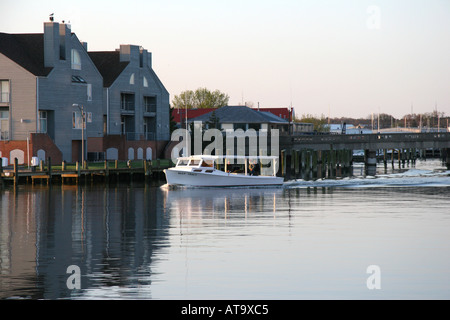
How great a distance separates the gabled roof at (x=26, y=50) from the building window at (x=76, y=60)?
4025 millimetres

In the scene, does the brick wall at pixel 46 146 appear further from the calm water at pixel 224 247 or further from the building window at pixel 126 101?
the calm water at pixel 224 247

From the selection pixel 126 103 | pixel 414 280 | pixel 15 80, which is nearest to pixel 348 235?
pixel 414 280

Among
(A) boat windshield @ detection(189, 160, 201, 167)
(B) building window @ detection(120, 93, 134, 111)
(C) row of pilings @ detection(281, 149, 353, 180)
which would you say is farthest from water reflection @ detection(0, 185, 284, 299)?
(B) building window @ detection(120, 93, 134, 111)

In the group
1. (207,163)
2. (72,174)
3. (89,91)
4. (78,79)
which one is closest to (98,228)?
(207,163)

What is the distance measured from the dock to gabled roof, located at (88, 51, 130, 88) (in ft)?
65.0

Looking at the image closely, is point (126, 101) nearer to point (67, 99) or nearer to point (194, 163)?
point (67, 99)

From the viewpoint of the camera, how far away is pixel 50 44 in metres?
91.8

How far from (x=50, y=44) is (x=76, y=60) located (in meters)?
5.48

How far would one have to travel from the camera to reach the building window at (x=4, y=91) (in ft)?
292

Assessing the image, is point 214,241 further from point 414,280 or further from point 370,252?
point 414,280

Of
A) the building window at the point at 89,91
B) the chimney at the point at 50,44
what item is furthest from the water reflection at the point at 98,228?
the building window at the point at 89,91

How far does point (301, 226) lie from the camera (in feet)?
141

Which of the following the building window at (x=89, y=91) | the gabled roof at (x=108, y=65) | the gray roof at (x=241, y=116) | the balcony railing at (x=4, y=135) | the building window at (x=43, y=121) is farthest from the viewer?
the gray roof at (x=241, y=116)
